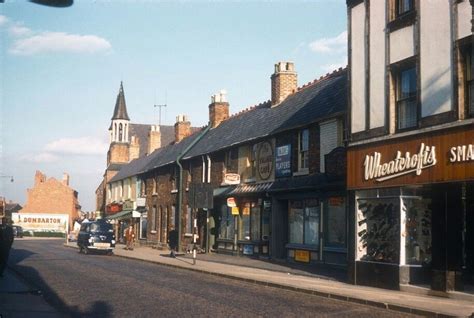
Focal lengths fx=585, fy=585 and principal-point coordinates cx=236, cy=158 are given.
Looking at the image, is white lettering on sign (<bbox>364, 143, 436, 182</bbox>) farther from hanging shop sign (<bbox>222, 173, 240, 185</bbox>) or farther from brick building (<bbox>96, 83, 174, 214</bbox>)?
brick building (<bbox>96, 83, 174, 214</bbox>)

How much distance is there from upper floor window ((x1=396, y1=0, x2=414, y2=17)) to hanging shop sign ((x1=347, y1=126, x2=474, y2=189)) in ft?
12.4

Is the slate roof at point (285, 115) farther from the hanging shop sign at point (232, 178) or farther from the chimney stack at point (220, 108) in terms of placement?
the hanging shop sign at point (232, 178)

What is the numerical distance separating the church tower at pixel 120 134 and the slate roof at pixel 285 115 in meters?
56.5

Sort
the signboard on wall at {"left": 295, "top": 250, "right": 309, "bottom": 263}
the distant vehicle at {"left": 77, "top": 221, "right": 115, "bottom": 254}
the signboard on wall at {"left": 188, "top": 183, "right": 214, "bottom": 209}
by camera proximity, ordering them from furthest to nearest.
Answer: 1. the distant vehicle at {"left": 77, "top": 221, "right": 115, "bottom": 254}
2. the signboard on wall at {"left": 188, "top": 183, "right": 214, "bottom": 209}
3. the signboard on wall at {"left": 295, "top": 250, "right": 309, "bottom": 263}

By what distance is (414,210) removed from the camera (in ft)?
55.8

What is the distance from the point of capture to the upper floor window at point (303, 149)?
2486 centimetres

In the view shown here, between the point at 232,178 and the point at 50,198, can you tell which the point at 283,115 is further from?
the point at 50,198

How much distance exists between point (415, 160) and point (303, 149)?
9.23 meters

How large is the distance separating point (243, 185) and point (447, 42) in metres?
16.5

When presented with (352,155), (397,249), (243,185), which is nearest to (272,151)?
(243,185)

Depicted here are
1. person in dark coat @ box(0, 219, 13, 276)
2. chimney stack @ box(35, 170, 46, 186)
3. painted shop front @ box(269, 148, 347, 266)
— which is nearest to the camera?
person in dark coat @ box(0, 219, 13, 276)

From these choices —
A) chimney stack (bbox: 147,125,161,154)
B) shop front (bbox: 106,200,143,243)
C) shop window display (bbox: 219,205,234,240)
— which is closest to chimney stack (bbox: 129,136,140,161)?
chimney stack (bbox: 147,125,161,154)

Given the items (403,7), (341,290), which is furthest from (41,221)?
(403,7)

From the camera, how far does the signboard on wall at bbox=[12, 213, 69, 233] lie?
271 feet
